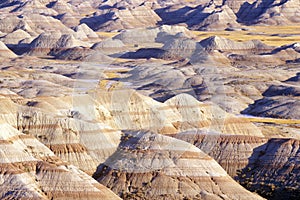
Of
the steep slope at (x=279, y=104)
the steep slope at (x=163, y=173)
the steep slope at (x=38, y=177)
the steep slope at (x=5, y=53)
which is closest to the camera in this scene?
the steep slope at (x=38, y=177)

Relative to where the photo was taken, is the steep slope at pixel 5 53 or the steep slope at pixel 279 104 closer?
the steep slope at pixel 279 104

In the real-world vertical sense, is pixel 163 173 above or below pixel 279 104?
above

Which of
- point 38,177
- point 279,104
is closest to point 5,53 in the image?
point 279,104

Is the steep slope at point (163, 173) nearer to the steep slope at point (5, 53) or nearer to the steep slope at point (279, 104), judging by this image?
the steep slope at point (279, 104)

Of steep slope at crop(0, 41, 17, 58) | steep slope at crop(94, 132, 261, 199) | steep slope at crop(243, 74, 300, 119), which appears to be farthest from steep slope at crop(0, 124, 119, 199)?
steep slope at crop(0, 41, 17, 58)

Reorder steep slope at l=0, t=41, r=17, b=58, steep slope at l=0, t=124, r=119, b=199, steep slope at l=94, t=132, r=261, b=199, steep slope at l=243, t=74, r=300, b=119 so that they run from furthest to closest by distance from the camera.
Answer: steep slope at l=0, t=41, r=17, b=58, steep slope at l=243, t=74, r=300, b=119, steep slope at l=94, t=132, r=261, b=199, steep slope at l=0, t=124, r=119, b=199

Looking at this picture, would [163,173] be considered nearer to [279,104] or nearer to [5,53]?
[279,104]

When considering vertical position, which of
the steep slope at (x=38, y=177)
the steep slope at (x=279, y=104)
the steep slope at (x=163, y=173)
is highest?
the steep slope at (x=38, y=177)

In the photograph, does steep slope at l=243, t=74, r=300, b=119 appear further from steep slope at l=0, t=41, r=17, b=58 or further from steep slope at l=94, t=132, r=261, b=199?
steep slope at l=0, t=41, r=17, b=58

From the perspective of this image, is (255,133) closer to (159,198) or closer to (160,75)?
(159,198)

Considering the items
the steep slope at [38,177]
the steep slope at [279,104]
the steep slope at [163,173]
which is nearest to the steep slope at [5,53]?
the steep slope at [279,104]

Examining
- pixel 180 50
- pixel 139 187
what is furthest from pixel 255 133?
pixel 180 50
